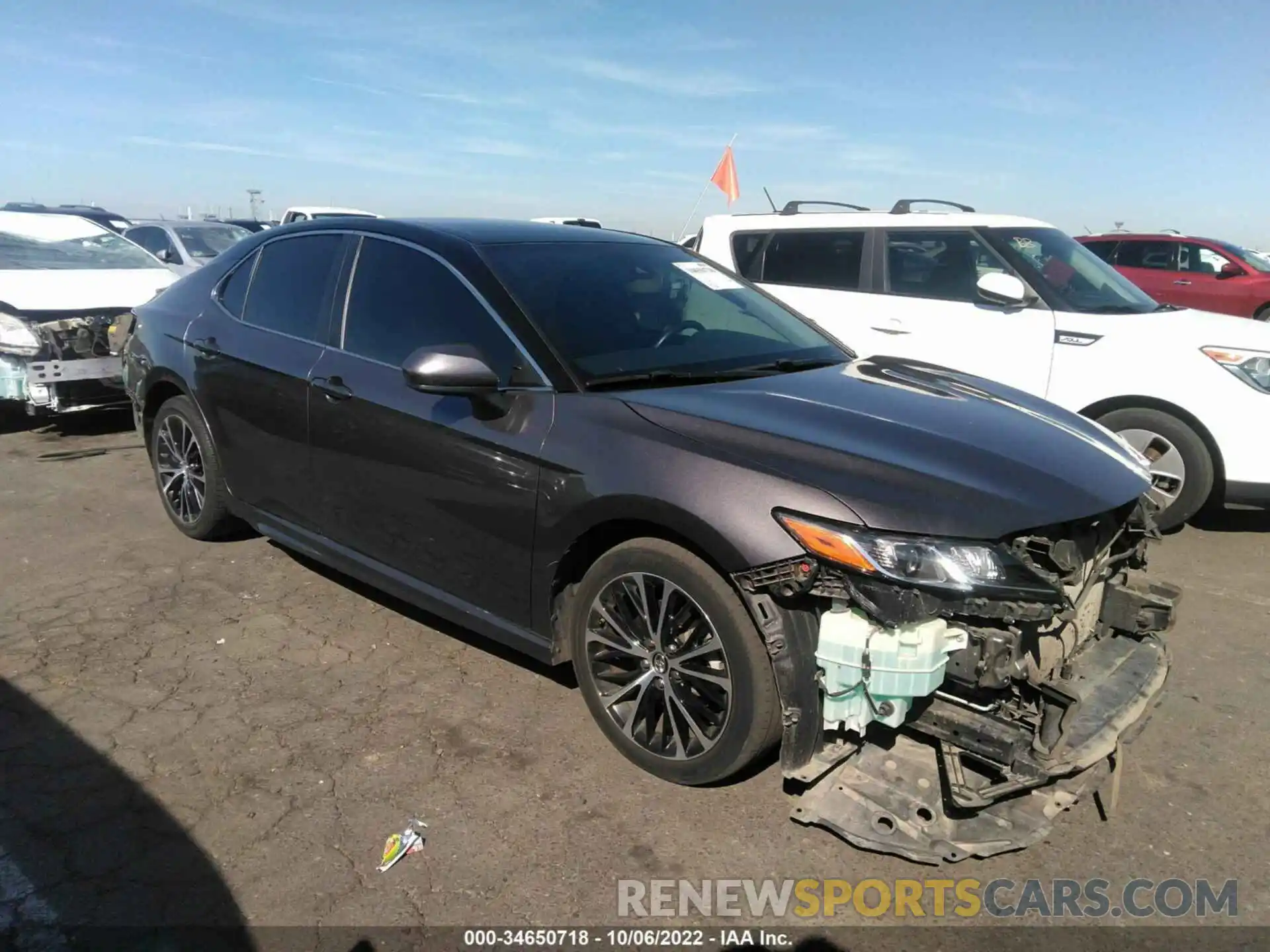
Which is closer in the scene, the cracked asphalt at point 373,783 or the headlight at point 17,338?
the cracked asphalt at point 373,783

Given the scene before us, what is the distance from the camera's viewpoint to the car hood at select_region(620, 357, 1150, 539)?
95.3 inches

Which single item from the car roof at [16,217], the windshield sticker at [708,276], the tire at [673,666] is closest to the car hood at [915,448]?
the tire at [673,666]

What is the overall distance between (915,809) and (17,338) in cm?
712

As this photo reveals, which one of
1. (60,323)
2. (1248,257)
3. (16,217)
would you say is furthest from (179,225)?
(1248,257)

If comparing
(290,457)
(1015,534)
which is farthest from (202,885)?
(1015,534)

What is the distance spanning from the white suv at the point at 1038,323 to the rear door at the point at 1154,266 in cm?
870

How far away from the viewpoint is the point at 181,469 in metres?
4.84

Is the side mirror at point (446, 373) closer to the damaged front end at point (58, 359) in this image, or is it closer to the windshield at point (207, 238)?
the damaged front end at point (58, 359)

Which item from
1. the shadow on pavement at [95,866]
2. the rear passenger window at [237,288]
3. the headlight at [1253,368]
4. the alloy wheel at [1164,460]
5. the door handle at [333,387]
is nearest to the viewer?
the shadow on pavement at [95,866]

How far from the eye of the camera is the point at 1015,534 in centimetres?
244

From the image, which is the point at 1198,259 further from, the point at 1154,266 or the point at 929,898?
the point at 929,898

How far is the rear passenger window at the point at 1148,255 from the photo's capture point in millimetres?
14008

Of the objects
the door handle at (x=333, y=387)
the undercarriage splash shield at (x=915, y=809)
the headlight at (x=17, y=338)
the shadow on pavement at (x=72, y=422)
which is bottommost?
the shadow on pavement at (x=72, y=422)

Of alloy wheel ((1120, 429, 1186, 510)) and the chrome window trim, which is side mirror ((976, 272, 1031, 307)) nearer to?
alloy wheel ((1120, 429, 1186, 510))
